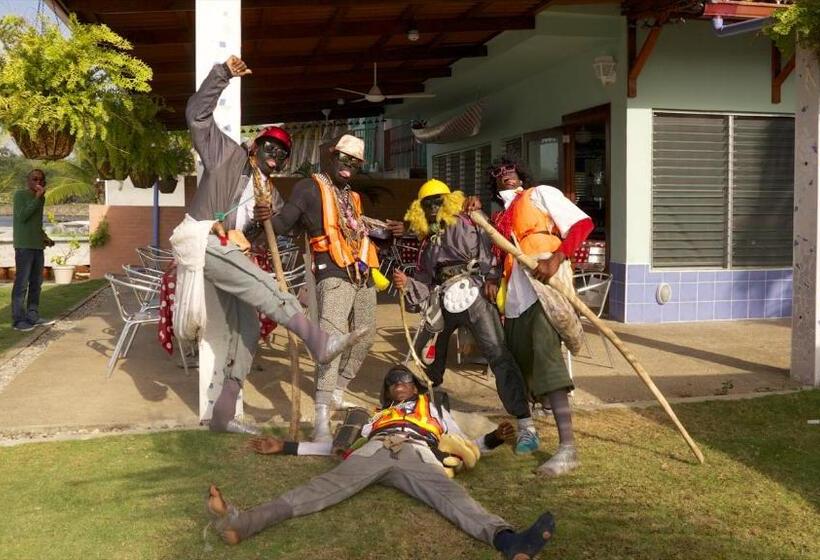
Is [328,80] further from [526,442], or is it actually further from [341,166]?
[526,442]

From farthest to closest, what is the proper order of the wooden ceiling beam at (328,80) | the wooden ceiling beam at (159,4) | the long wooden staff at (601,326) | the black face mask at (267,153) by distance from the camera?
the wooden ceiling beam at (328,80), the wooden ceiling beam at (159,4), the black face mask at (267,153), the long wooden staff at (601,326)

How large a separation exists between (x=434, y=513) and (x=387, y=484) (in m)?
0.35

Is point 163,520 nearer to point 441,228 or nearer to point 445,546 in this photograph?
point 445,546

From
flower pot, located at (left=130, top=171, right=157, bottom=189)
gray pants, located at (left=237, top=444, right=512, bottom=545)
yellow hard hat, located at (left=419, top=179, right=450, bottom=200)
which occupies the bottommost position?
gray pants, located at (left=237, top=444, right=512, bottom=545)

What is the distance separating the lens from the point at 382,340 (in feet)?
28.4

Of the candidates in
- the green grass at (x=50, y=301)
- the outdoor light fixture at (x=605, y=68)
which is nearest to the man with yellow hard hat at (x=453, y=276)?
the outdoor light fixture at (x=605, y=68)

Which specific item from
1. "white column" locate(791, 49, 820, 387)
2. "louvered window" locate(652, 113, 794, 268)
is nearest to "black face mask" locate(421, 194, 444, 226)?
"white column" locate(791, 49, 820, 387)

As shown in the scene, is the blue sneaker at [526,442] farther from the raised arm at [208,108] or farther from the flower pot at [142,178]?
the flower pot at [142,178]

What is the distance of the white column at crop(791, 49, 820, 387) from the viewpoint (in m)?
6.41

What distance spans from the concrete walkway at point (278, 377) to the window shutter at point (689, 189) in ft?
3.17

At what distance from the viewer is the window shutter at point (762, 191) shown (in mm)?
9828

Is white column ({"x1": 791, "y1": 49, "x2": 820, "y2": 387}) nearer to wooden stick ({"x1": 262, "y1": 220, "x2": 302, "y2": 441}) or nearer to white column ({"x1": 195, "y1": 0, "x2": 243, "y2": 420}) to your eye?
wooden stick ({"x1": 262, "y1": 220, "x2": 302, "y2": 441})

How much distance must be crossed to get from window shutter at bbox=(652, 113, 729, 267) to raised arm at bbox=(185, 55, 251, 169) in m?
6.05

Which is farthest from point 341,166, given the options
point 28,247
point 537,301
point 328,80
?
point 328,80
